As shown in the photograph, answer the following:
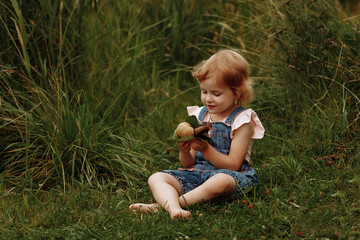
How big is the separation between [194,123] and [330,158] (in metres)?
1.02

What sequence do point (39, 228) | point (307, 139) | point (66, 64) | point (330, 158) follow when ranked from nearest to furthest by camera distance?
point (39, 228) < point (330, 158) < point (307, 139) < point (66, 64)

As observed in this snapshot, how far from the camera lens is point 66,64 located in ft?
12.7

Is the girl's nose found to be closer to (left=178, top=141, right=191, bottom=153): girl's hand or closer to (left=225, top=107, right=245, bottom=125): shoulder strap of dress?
(left=225, top=107, right=245, bottom=125): shoulder strap of dress

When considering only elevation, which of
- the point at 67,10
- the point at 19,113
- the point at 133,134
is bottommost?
the point at 133,134

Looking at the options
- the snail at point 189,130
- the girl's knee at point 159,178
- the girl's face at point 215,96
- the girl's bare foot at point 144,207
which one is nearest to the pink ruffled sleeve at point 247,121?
the girl's face at point 215,96

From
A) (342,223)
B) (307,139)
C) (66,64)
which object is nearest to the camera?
(342,223)

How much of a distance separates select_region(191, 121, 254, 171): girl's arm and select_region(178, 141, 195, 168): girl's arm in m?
0.11

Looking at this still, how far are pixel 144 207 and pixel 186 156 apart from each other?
0.46 m

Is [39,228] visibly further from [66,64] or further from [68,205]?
[66,64]

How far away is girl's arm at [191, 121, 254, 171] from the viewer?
299 cm

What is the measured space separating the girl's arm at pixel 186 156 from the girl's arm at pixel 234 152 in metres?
0.11

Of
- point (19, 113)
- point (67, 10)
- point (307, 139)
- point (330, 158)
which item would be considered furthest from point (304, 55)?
point (19, 113)

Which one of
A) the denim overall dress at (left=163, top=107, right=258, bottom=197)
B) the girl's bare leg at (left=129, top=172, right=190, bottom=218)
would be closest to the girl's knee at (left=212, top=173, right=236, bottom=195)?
the denim overall dress at (left=163, top=107, right=258, bottom=197)

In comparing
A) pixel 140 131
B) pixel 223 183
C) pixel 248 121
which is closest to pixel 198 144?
pixel 223 183
